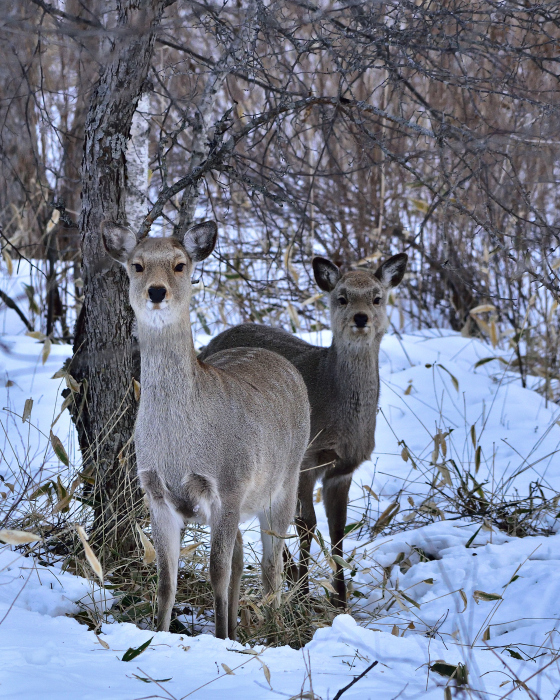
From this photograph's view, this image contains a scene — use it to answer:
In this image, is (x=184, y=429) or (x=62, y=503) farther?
(x=62, y=503)

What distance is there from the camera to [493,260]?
984 cm

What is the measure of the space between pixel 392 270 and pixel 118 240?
2.61m

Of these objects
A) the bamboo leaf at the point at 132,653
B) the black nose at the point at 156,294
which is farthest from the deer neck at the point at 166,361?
the bamboo leaf at the point at 132,653

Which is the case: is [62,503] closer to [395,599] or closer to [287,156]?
[395,599]

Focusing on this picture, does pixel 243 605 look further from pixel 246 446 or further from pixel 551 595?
pixel 551 595

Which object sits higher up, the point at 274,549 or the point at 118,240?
the point at 118,240

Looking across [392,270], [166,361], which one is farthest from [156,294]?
[392,270]

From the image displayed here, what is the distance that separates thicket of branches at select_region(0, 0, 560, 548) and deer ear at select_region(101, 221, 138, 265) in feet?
1.80

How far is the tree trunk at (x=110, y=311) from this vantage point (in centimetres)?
467

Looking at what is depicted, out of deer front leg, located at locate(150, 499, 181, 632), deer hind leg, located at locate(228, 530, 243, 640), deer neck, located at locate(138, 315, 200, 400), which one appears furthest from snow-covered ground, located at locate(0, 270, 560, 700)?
deer neck, located at locate(138, 315, 200, 400)

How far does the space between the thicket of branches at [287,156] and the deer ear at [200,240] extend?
323mm

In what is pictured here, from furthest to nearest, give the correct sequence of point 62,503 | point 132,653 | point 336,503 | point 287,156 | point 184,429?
1. point 287,156
2. point 336,503
3. point 62,503
4. point 184,429
5. point 132,653

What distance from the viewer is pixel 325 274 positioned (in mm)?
6371

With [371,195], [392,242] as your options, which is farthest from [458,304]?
[371,195]
